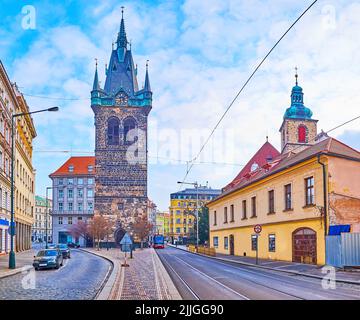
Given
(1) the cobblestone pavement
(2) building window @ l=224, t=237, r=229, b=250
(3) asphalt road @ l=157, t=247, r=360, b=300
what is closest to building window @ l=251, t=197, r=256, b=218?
(2) building window @ l=224, t=237, r=229, b=250

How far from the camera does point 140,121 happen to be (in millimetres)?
85500

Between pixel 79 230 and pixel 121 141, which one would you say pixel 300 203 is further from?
pixel 79 230

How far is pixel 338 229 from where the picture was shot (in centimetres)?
2462

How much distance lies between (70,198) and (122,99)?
29492 mm

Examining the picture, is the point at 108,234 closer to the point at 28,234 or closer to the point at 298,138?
the point at 28,234

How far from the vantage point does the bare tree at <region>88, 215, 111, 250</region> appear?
74.9 metres

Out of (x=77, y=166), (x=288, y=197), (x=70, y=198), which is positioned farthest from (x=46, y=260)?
(x=77, y=166)

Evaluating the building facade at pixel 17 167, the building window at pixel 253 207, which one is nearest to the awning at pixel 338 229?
the building window at pixel 253 207

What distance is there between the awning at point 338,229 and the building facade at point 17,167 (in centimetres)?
2402

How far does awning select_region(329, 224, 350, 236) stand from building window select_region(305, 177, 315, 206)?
10.1 ft

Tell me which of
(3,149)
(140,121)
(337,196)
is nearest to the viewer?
(337,196)

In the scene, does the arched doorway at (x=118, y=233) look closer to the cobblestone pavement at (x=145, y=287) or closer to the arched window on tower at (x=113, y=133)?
the arched window on tower at (x=113, y=133)

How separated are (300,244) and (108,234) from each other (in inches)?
2109
